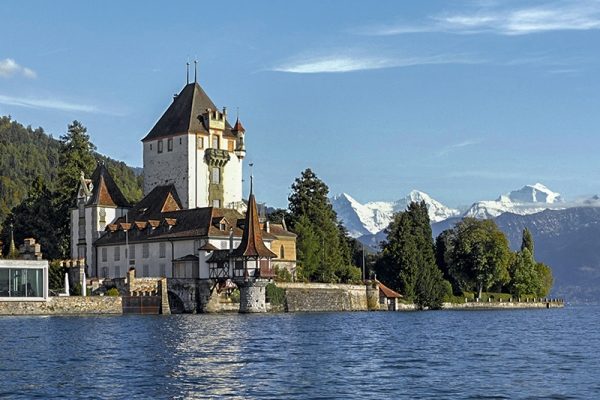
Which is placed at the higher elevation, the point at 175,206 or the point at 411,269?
the point at 175,206

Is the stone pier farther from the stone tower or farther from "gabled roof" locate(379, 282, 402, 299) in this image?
"gabled roof" locate(379, 282, 402, 299)

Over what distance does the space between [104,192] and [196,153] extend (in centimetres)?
983

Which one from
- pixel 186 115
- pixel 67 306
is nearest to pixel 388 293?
pixel 186 115

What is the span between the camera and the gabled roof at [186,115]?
342 ft

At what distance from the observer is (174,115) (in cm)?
10669

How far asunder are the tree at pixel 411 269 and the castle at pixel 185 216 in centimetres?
1343

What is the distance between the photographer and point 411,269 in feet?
363

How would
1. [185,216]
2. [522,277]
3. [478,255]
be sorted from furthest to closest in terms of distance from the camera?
[522,277] < [478,255] < [185,216]

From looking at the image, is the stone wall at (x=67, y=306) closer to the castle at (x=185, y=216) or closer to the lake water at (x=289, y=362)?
the castle at (x=185, y=216)

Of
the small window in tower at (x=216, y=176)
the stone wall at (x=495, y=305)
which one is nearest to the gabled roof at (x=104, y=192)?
the small window in tower at (x=216, y=176)

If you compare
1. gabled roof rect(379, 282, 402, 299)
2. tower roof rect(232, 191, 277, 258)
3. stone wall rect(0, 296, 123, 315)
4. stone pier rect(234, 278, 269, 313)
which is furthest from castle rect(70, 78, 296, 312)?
gabled roof rect(379, 282, 402, 299)

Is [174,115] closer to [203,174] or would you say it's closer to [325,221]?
[203,174]

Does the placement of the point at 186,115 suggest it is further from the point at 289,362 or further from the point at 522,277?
the point at 289,362

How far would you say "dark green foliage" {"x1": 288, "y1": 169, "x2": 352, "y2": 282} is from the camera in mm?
106062
